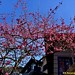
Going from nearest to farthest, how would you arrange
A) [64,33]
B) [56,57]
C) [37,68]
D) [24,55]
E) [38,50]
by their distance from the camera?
[24,55], [38,50], [64,33], [56,57], [37,68]

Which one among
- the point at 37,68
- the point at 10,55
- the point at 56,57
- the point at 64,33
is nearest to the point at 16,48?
the point at 10,55

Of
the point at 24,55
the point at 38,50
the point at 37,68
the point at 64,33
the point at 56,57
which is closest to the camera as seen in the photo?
the point at 24,55

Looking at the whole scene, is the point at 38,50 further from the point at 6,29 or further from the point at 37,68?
the point at 37,68

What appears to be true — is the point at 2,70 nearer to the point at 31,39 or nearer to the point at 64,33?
the point at 31,39

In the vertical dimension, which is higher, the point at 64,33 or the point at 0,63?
the point at 64,33

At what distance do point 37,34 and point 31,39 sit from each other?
32 centimetres

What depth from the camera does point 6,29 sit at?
9672mm

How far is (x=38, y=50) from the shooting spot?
32.3ft

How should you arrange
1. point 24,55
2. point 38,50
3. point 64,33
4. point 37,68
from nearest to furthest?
point 24,55 → point 38,50 → point 64,33 → point 37,68

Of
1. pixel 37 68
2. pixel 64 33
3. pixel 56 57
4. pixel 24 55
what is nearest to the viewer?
pixel 24 55

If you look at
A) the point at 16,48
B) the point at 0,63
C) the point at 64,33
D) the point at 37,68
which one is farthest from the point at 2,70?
the point at 37,68

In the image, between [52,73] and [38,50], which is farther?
[52,73]

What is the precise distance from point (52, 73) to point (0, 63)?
656 centimetres

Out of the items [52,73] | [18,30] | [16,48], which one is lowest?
[52,73]
